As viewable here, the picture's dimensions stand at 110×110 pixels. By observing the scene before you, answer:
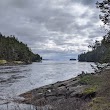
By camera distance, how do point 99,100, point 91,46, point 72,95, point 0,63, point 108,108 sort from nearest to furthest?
1. point 108,108
2. point 99,100
3. point 91,46
4. point 72,95
5. point 0,63

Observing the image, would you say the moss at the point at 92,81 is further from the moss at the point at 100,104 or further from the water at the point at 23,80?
the moss at the point at 100,104

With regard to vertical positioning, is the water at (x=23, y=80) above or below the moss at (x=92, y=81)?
below

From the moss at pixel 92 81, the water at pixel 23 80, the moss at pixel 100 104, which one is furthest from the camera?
the water at pixel 23 80

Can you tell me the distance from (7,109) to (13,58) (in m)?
136

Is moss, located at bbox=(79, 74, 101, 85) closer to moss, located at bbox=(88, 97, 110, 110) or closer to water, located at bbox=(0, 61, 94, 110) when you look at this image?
water, located at bbox=(0, 61, 94, 110)

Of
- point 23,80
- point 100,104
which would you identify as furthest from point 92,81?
point 23,80

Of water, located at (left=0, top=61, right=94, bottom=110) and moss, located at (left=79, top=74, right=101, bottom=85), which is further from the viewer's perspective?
water, located at (left=0, top=61, right=94, bottom=110)

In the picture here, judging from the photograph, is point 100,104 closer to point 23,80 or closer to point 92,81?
point 92,81

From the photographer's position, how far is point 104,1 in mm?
15555

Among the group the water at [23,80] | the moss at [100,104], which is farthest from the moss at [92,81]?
the moss at [100,104]

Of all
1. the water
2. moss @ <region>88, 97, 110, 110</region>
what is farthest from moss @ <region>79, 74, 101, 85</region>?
moss @ <region>88, 97, 110, 110</region>

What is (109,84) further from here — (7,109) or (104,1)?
(7,109)

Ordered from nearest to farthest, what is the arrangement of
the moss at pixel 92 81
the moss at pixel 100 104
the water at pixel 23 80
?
the moss at pixel 100 104, the moss at pixel 92 81, the water at pixel 23 80

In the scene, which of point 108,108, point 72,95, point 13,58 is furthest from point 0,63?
point 108,108
